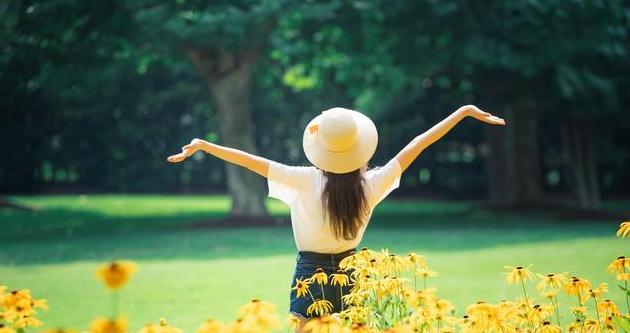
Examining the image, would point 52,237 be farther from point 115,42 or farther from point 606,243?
point 606,243

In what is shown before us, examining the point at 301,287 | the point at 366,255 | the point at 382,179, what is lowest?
the point at 301,287

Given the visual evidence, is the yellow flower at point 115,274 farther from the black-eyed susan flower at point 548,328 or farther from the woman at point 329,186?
the black-eyed susan flower at point 548,328

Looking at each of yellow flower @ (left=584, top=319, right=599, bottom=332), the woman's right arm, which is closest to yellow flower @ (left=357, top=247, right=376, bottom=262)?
the woman's right arm

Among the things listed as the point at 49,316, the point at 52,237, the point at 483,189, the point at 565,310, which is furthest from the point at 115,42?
the point at 483,189

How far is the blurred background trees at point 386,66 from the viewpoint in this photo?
18.2 m

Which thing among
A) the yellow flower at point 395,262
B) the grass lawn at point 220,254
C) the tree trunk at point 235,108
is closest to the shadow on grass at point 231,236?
the grass lawn at point 220,254

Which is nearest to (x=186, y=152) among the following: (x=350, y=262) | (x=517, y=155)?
(x=350, y=262)

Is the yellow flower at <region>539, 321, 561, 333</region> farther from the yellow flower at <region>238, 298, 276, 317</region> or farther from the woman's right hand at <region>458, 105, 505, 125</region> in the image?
the yellow flower at <region>238, 298, 276, 317</region>

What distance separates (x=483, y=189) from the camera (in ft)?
102

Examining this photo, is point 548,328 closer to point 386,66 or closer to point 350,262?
point 350,262

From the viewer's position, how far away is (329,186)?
4688 millimetres

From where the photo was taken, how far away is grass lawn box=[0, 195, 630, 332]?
9.45m

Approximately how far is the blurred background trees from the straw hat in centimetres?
Result: 1314

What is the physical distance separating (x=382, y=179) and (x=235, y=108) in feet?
53.5
